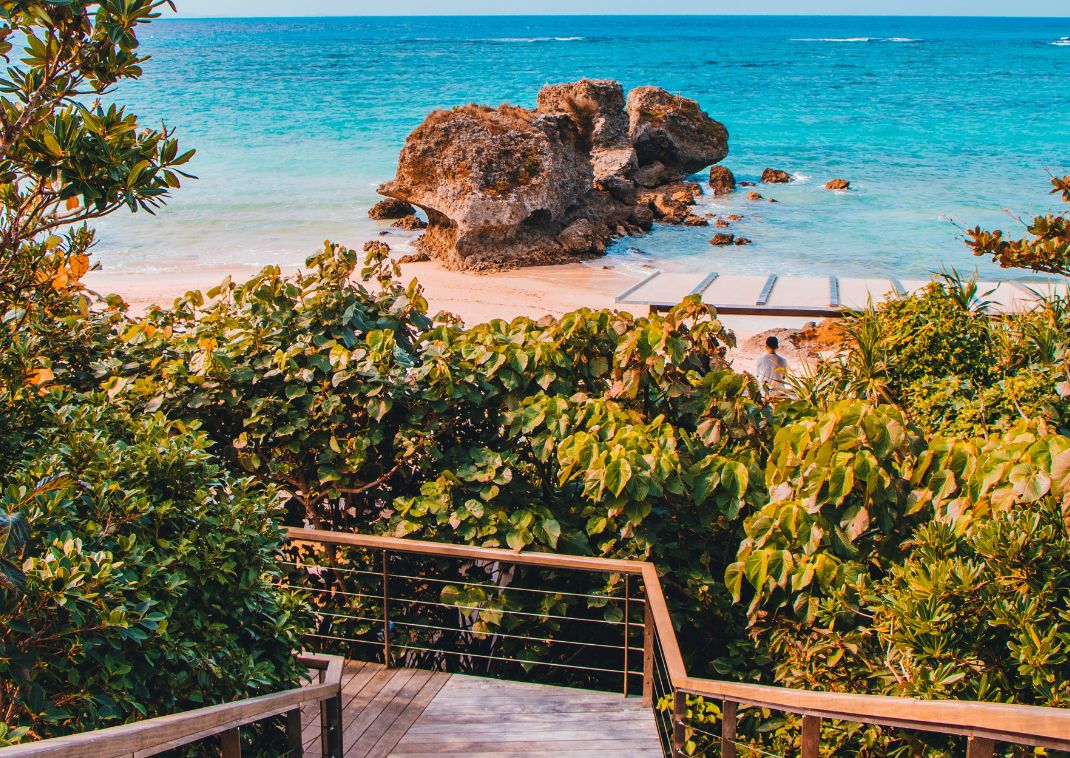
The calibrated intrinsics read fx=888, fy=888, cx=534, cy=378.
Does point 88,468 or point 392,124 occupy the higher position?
point 392,124

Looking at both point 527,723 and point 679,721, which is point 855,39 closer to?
point 527,723

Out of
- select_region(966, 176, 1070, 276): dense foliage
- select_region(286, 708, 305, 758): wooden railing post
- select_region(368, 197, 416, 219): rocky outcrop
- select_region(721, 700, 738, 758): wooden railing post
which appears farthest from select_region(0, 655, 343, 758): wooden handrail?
select_region(368, 197, 416, 219): rocky outcrop

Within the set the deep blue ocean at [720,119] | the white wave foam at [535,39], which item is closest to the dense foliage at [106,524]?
the deep blue ocean at [720,119]

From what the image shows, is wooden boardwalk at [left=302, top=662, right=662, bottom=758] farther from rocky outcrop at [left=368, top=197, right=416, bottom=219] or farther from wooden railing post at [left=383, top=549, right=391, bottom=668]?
rocky outcrop at [left=368, top=197, right=416, bottom=219]

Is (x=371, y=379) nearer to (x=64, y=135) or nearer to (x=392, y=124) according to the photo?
(x=64, y=135)

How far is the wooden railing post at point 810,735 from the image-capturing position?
284 cm

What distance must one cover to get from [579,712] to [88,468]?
2.75m

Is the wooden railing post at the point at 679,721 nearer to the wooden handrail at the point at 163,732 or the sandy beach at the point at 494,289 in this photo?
the wooden handrail at the point at 163,732

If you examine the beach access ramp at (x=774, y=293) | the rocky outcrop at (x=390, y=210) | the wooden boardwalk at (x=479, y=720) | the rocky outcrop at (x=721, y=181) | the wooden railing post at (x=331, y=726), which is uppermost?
the rocky outcrop at (x=721, y=181)

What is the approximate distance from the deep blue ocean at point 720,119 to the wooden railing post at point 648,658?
6.34 metres

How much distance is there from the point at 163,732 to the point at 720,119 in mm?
56378

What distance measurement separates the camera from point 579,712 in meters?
4.78

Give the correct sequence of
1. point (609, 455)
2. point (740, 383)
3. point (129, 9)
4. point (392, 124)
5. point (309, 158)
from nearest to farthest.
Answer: point (129, 9)
point (609, 455)
point (740, 383)
point (309, 158)
point (392, 124)

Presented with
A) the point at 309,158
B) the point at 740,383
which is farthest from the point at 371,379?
the point at 309,158
